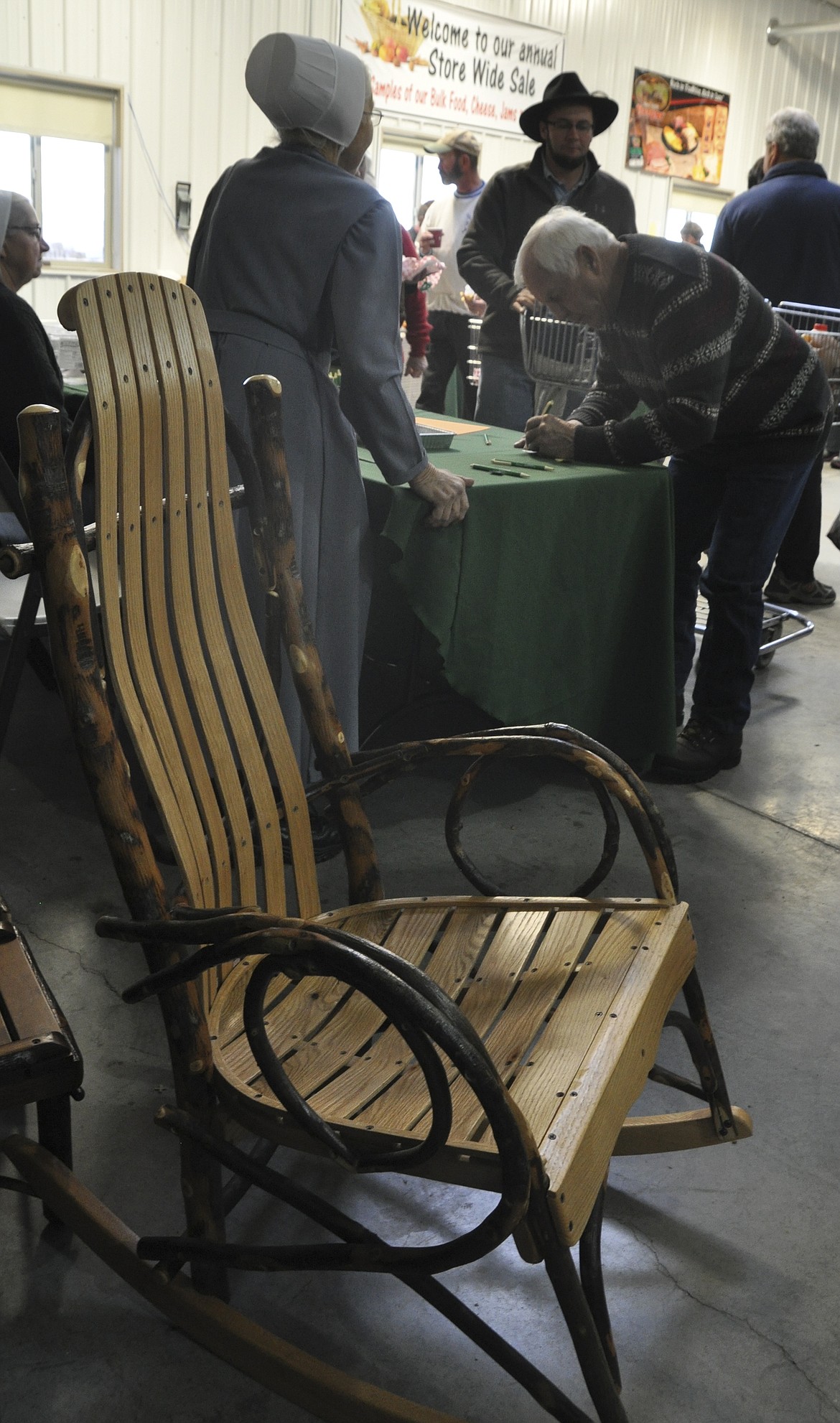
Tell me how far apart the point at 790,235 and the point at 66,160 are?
417cm

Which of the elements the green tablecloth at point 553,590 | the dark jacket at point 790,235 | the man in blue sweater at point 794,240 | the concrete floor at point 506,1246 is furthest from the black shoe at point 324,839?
the dark jacket at point 790,235

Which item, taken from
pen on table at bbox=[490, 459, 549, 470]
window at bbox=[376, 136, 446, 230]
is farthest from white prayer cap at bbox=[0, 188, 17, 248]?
window at bbox=[376, 136, 446, 230]

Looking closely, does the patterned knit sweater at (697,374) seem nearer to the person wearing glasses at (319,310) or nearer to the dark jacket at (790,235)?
the person wearing glasses at (319,310)

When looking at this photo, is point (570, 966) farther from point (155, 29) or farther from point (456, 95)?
point (456, 95)

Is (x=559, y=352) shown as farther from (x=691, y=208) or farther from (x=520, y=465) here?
(x=691, y=208)

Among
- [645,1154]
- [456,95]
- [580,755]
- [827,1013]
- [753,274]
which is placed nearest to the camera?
[580,755]

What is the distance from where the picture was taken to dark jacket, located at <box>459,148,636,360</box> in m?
3.93

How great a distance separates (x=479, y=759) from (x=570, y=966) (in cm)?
28

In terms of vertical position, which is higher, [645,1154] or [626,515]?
[626,515]

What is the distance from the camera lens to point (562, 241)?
2426 mm

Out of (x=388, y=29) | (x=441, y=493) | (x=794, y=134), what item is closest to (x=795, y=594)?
(x=794, y=134)

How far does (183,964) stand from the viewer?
1.05 meters

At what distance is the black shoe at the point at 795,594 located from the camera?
4727 mm

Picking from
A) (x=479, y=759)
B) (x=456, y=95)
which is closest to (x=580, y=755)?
(x=479, y=759)
